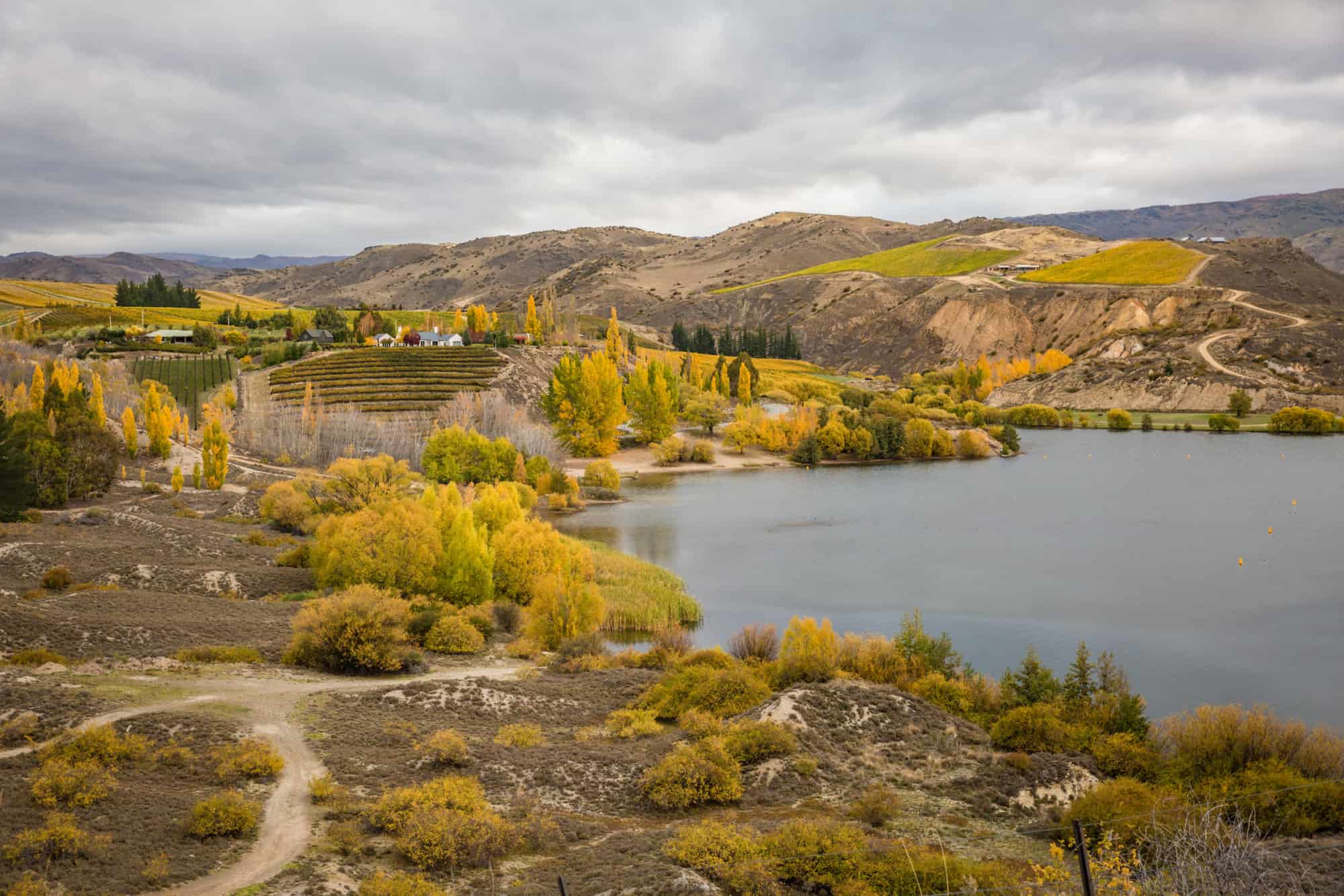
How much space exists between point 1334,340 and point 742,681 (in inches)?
4239

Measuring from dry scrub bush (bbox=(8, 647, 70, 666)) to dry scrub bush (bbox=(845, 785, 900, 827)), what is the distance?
754 inches

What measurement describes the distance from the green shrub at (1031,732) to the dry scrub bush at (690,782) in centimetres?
634

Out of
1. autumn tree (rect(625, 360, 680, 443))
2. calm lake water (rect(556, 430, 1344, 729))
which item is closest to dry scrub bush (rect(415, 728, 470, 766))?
calm lake water (rect(556, 430, 1344, 729))

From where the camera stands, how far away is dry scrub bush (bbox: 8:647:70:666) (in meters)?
22.1

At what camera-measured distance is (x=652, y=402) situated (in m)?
88.7

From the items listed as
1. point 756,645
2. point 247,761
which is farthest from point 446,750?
point 756,645

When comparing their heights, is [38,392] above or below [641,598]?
above

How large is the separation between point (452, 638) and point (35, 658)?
35.9ft

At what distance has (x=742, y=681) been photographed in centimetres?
2289

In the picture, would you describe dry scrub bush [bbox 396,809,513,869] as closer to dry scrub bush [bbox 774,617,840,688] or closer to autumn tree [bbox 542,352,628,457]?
dry scrub bush [bbox 774,617,840,688]

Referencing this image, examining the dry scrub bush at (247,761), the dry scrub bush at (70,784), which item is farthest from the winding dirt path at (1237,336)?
the dry scrub bush at (70,784)

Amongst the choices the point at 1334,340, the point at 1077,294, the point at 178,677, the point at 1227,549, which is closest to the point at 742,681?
the point at 178,677

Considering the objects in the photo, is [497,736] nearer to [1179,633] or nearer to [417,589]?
[417,589]

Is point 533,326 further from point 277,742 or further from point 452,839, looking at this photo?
point 452,839
